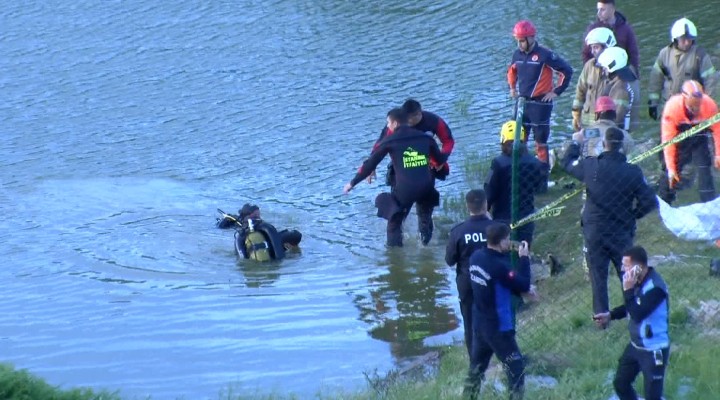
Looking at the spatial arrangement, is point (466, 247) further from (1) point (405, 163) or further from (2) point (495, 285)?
(1) point (405, 163)

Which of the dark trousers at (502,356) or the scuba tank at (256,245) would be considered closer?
the dark trousers at (502,356)

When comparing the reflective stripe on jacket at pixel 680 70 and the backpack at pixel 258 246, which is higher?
the reflective stripe on jacket at pixel 680 70

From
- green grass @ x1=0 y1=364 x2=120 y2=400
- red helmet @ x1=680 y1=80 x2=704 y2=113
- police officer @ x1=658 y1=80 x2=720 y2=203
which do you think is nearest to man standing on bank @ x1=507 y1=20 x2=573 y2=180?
police officer @ x1=658 y1=80 x2=720 y2=203

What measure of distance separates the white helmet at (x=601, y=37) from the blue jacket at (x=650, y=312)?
625 cm

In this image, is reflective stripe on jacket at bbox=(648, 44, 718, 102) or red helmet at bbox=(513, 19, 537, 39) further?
red helmet at bbox=(513, 19, 537, 39)

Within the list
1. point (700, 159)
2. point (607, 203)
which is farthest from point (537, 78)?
point (607, 203)

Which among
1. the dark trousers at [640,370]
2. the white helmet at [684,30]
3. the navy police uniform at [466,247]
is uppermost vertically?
Answer: the white helmet at [684,30]

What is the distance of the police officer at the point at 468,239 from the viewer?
30.2ft

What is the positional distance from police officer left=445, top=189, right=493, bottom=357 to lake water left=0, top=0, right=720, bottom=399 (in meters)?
1.41

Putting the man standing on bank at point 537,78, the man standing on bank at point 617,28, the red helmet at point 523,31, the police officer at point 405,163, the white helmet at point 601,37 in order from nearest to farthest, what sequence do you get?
the police officer at point 405,163 → the white helmet at point 601,37 → the red helmet at point 523,31 → the man standing on bank at point 537,78 → the man standing on bank at point 617,28

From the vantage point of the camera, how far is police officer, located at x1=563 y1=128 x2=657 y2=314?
31.3ft

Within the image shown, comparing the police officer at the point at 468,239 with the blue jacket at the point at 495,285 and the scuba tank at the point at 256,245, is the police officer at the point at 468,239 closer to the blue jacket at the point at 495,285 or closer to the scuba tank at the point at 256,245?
the blue jacket at the point at 495,285

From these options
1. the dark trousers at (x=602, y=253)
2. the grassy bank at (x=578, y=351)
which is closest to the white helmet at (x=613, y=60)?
the grassy bank at (x=578, y=351)

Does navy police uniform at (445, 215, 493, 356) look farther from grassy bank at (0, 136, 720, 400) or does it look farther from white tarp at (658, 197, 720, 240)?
white tarp at (658, 197, 720, 240)
